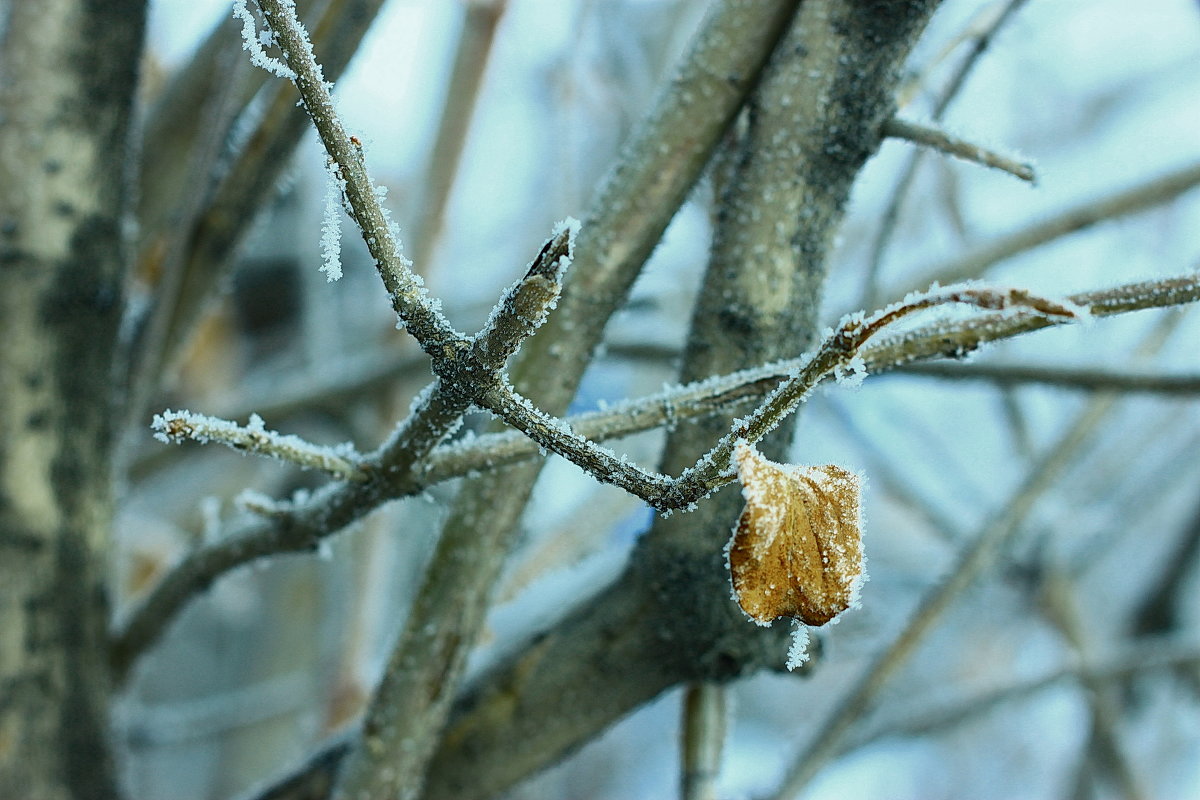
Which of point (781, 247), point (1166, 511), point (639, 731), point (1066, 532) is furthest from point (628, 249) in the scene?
point (639, 731)

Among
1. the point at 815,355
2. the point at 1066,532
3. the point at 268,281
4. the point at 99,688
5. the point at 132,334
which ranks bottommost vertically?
the point at 815,355

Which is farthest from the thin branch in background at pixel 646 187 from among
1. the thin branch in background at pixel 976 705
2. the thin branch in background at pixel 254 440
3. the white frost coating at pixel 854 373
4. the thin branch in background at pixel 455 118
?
the thin branch in background at pixel 455 118

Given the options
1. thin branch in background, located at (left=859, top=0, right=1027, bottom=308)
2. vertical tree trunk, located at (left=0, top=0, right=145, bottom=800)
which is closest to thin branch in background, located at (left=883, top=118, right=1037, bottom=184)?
thin branch in background, located at (left=859, top=0, right=1027, bottom=308)

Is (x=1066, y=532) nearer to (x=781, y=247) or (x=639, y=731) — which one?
(x=781, y=247)

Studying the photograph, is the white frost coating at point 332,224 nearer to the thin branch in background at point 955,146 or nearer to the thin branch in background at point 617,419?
the thin branch in background at point 617,419

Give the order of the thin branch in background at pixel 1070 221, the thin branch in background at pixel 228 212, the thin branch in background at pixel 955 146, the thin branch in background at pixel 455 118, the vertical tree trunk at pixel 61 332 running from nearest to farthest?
the thin branch in background at pixel 955 146 → the thin branch in background at pixel 228 212 → the vertical tree trunk at pixel 61 332 → the thin branch in background at pixel 1070 221 → the thin branch in background at pixel 455 118

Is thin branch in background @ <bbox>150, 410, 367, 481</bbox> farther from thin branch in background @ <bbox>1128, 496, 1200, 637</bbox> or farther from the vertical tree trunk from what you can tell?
thin branch in background @ <bbox>1128, 496, 1200, 637</bbox>
